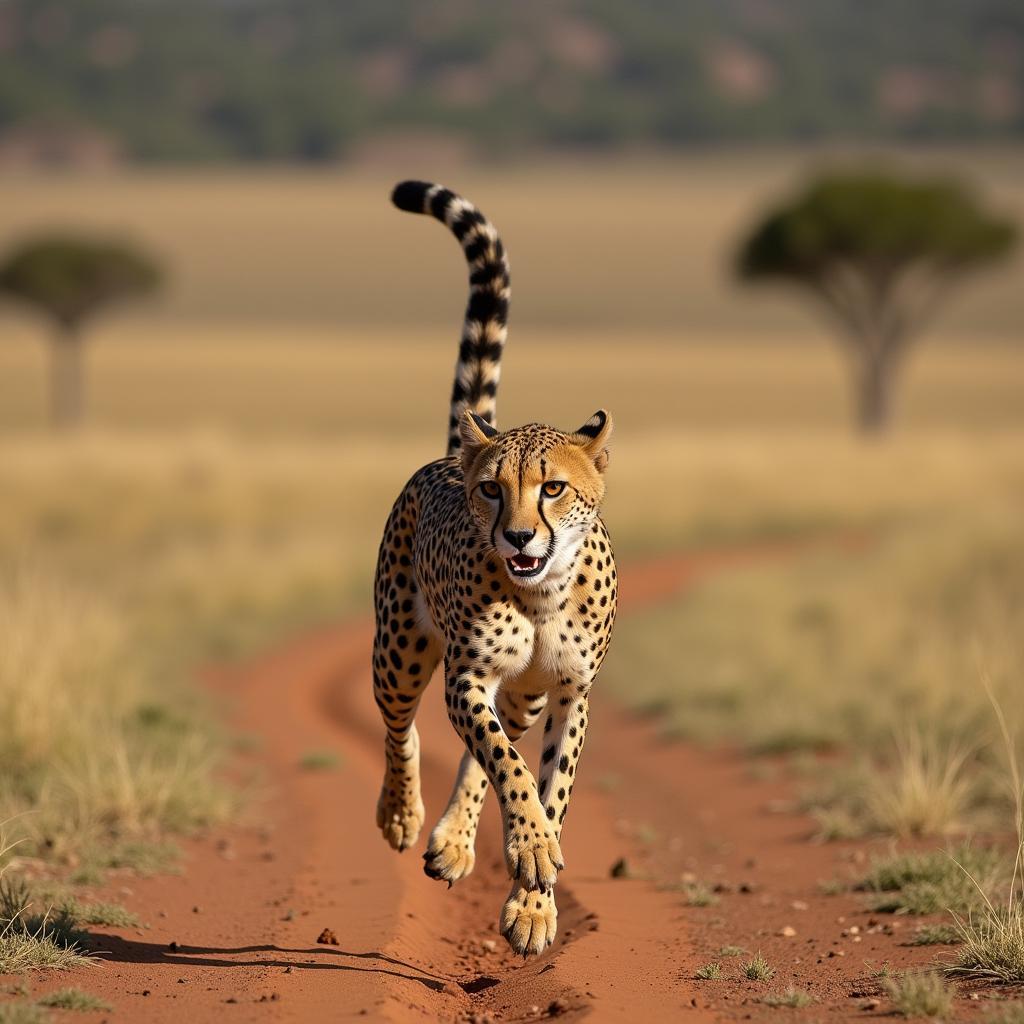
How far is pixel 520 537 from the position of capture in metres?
4.71

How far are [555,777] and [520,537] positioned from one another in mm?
812

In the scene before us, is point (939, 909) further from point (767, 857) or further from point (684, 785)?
point (684, 785)

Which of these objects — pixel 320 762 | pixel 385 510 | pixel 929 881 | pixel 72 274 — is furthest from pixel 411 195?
pixel 72 274

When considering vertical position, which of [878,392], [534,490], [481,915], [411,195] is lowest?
[481,915]

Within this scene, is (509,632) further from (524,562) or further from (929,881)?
(929,881)

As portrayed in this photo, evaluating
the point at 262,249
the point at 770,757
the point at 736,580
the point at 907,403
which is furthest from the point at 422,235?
the point at 770,757

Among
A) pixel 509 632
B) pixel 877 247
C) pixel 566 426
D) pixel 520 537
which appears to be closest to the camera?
pixel 520 537

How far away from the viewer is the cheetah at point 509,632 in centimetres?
476

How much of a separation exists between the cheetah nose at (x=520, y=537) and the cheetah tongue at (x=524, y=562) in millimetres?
44

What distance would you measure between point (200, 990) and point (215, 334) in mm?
56466

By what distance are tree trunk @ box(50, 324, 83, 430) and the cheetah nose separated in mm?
33671

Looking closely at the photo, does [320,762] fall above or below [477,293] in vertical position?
below

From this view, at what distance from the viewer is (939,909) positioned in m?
5.98

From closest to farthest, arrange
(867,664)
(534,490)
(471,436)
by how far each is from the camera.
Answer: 1. (534,490)
2. (471,436)
3. (867,664)
